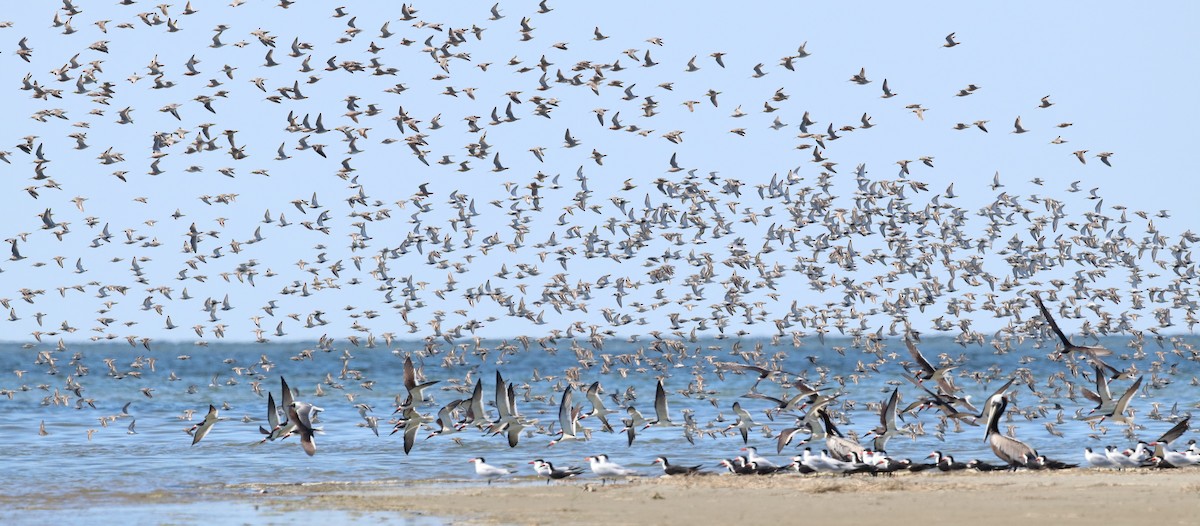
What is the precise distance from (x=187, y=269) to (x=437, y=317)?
8609 mm

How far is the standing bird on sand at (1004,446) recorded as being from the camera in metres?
25.5

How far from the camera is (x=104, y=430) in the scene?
38625 mm

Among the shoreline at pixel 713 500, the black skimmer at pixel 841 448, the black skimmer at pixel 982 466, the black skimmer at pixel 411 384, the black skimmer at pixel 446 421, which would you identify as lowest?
the shoreline at pixel 713 500

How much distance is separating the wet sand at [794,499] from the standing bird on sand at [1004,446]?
77 centimetres

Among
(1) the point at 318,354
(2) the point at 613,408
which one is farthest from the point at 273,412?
(1) the point at 318,354

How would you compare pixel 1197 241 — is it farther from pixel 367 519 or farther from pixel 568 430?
pixel 367 519

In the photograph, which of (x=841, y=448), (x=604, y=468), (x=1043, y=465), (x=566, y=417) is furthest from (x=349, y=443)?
(x=1043, y=465)

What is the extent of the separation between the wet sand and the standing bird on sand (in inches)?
30.2

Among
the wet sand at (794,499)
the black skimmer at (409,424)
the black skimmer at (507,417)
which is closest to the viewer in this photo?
the wet sand at (794,499)

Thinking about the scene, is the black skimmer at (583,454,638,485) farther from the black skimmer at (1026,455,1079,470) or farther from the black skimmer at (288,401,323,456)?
the black skimmer at (1026,455,1079,470)

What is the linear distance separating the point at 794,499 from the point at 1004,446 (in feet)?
19.6

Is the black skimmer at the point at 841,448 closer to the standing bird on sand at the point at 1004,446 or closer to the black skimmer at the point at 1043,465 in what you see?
the standing bird on sand at the point at 1004,446

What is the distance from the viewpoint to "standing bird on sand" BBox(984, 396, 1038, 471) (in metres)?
25.5

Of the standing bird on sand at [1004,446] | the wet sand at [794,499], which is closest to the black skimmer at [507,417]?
the wet sand at [794,499]
